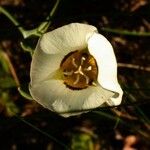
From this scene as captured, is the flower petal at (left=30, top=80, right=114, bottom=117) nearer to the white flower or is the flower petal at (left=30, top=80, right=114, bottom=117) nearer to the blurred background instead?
the white flower

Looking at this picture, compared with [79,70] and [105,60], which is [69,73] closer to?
[79,70]

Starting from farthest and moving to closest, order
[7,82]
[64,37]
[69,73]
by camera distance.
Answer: [7,82] < [69,73] < [64,37]

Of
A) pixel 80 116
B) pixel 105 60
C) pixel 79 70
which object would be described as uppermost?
pixel 105 60

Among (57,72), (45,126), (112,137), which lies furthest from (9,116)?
(57,72)

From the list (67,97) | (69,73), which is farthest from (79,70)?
(67,97)

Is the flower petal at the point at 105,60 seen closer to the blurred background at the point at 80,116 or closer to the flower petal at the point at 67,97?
the flower petal at the point at 67,97

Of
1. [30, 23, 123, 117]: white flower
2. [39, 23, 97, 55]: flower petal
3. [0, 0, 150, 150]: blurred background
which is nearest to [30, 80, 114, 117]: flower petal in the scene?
[30, 23, 123, 117]: white flower
